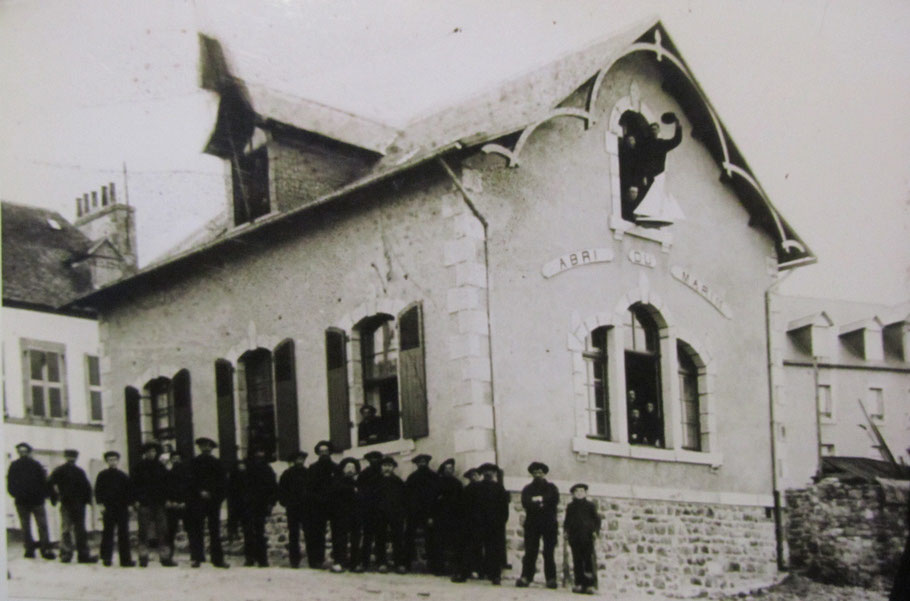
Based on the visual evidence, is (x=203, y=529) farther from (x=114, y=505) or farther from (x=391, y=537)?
(x=391, y=537)

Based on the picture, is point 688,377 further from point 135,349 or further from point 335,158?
point 135,349

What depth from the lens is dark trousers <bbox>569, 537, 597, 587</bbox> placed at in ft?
23.3

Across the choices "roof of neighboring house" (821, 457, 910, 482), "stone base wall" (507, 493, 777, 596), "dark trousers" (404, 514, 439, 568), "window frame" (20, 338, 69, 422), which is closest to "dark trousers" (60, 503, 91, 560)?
"window frame" (20, 338, 69, 422)

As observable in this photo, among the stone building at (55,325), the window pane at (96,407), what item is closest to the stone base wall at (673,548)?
the window pane at (96,407)

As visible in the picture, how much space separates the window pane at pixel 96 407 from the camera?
8.09 metres

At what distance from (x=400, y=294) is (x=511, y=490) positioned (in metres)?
1.31

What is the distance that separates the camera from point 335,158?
8.62m

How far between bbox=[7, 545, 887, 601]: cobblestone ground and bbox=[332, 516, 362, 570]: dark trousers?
129 millimetres

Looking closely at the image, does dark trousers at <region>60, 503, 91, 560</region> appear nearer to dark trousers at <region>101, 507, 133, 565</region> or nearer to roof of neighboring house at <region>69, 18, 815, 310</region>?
dark trousers at <region>101, 507, 133, 565</region>

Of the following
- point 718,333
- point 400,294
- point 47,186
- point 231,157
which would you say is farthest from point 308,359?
point 718,333

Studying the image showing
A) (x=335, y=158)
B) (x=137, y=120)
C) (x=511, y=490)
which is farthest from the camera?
(x=335, y=158)

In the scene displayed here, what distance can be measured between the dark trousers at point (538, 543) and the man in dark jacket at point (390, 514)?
0.76 metres

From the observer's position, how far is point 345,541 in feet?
25.0

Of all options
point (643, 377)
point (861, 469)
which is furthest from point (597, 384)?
point (861, 469)
